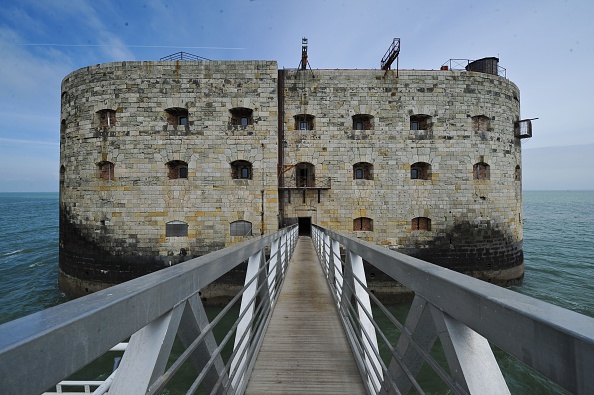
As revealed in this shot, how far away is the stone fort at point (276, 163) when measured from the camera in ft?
36.2

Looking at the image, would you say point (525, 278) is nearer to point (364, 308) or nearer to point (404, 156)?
point (404, 156)

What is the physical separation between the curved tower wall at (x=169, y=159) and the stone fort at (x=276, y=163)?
0.15 feet

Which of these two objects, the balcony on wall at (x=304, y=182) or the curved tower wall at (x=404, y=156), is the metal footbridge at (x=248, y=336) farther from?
the curved tower wall at (x=404, y=156)

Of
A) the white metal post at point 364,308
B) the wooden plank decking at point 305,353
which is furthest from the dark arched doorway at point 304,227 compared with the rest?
the white metal post at point 364,308

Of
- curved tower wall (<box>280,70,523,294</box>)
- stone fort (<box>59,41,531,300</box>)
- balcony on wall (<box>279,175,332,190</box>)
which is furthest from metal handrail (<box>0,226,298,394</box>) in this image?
curved tower wall (<box>280,70,523,294</box>)

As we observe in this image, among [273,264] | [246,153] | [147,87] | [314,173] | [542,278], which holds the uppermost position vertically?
[147,87]

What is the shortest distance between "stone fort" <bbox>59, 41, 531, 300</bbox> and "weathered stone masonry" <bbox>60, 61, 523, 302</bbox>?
0.14 ft

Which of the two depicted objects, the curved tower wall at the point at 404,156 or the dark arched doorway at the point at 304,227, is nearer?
the curved tower wall at the point at 404,156


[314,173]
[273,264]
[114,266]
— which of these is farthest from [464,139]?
[114,266]

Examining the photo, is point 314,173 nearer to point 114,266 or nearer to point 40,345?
point 114,266

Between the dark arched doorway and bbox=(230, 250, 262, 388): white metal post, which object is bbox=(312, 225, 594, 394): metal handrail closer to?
bbox=(230, 250, 262, 388): white metal post

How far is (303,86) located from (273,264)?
9.82 metres

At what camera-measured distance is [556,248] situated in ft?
64.1

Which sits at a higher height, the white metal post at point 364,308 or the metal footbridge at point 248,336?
the metal footbridge at point 248,336
